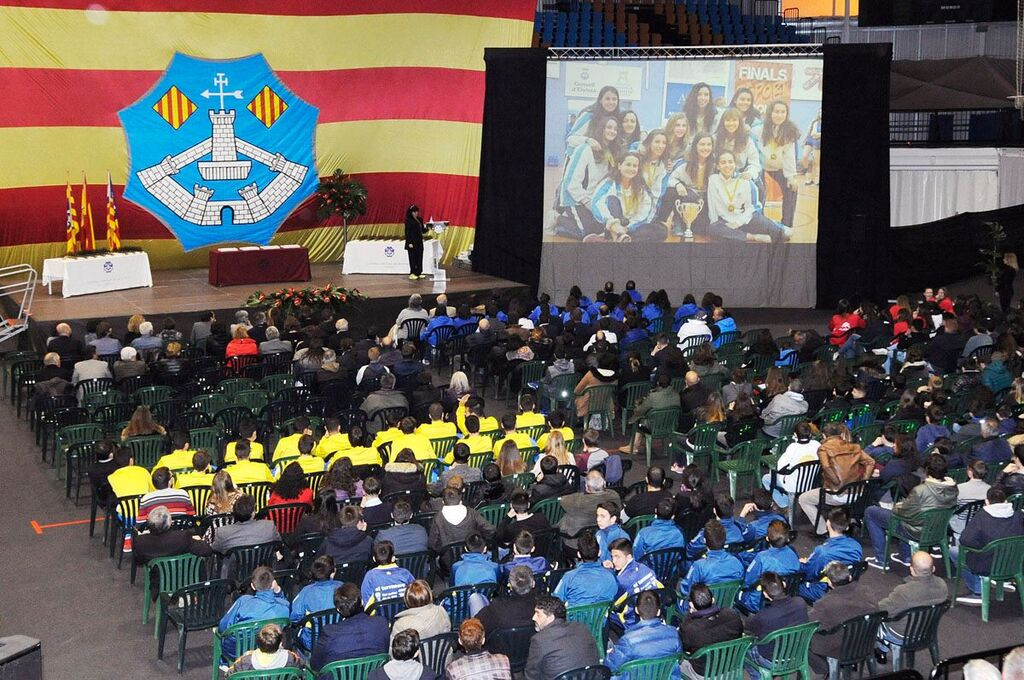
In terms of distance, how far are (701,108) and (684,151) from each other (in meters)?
0.75

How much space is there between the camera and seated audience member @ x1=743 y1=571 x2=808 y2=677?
7713 millimetres

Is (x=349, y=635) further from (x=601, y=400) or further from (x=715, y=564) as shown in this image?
(x=601, y=400)

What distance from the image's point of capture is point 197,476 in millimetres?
10422

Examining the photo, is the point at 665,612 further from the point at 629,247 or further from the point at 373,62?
the point at 373,62

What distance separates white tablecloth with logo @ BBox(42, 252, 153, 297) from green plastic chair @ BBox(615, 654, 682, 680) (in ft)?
49.7

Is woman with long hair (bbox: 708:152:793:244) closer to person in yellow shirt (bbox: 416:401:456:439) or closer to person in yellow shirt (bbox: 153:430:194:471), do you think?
person in yellow shirt (bbox: 416:401:456:439)

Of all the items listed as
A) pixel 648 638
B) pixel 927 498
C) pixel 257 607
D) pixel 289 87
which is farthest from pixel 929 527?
pixel 289 87

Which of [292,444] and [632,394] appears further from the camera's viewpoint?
[632,394]

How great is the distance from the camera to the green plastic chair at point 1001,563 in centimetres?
914

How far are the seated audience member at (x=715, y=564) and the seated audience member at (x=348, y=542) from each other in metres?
2.33

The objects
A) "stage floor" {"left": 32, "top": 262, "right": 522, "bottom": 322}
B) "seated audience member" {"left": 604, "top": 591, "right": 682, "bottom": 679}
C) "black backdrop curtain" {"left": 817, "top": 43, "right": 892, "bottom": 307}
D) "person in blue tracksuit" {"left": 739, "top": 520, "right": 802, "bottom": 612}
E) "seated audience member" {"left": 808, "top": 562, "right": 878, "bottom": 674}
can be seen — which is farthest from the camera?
"black backdrop curtain" {"left": 817, "top": 43, "right": 892, "bottom": 307}

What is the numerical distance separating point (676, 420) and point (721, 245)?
29.3ft

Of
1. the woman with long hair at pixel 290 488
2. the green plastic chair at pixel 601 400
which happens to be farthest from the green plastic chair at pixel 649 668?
the green plastic chair at pixel 601 400

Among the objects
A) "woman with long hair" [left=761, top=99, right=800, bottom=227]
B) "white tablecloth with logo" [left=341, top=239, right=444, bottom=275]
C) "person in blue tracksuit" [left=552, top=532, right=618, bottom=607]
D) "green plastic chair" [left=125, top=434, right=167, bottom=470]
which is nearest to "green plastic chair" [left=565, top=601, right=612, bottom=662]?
"person in blue tracksuit" [left=552, top=532, right=618, bottom=607]
